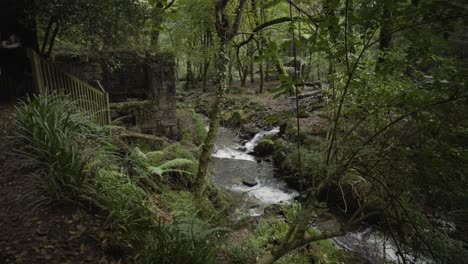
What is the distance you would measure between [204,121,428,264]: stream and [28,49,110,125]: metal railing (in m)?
3.65

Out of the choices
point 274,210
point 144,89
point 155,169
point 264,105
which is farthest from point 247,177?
point 264,105

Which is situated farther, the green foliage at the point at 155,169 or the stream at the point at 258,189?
the stream at the point at 258,189

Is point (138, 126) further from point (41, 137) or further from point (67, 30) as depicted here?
point (41, 137)

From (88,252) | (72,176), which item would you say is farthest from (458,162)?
(72,176)

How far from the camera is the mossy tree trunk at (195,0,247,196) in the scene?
4930 millimetres

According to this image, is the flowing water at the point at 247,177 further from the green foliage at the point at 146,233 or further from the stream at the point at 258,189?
the green foliage at the point at 146,233

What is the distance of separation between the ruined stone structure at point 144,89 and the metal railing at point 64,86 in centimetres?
205

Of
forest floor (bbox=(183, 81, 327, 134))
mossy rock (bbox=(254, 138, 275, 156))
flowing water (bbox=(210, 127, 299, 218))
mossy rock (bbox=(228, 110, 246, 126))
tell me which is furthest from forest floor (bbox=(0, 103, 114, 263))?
mossy rock (bbox=(228, 110, 246, 126))

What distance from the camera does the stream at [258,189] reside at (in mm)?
5477

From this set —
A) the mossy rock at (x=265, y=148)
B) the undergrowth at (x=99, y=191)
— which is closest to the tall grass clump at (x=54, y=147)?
the undergrowth at (x=99, y=191)

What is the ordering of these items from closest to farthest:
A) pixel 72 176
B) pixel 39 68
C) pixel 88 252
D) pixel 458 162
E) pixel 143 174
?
pixel 458 162
pixel 88 252
pixel 72 176
pixel 39 68
pixel 143 174

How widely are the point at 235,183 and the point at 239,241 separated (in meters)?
3.61

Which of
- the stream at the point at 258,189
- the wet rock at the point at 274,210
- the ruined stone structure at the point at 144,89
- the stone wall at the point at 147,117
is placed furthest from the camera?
the ruined stone structure at the point at 144,89

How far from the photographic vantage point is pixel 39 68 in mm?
4418
